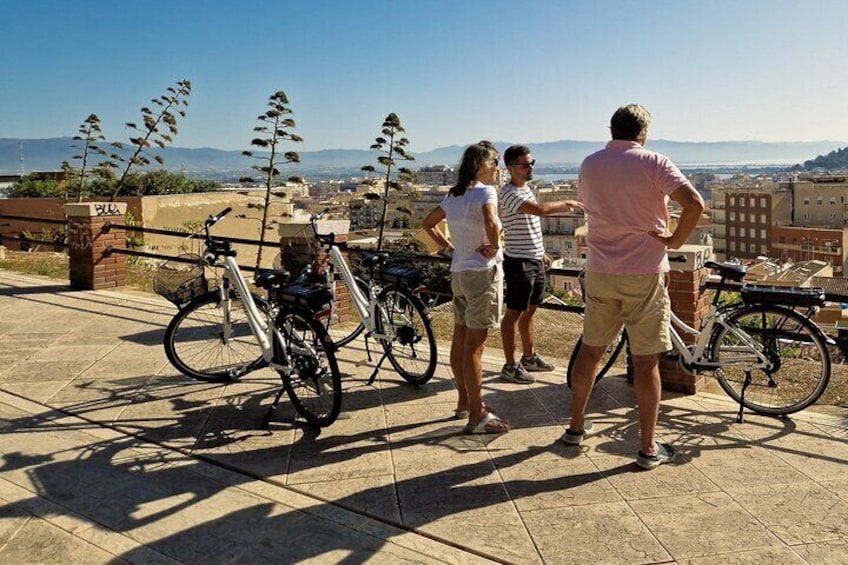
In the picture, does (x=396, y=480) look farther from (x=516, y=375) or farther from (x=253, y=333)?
(x=516, y=375)

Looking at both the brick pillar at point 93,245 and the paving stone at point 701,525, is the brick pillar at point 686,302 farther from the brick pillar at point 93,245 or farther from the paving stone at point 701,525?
the brick pillar at point 93,245

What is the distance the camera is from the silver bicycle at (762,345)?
4.12 m

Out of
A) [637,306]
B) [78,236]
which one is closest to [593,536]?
[637,306]

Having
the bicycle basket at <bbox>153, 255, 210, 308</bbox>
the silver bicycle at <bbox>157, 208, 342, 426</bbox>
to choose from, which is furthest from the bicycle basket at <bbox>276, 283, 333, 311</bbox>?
the bicycle basket at <bbox>153, 255, 210, 308</bbox>

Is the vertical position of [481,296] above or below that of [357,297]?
above

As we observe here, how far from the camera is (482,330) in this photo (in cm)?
397

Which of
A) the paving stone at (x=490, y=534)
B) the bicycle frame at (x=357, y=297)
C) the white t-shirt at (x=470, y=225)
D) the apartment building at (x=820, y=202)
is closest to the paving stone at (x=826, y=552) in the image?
the paving stone at (x=490, y=534)

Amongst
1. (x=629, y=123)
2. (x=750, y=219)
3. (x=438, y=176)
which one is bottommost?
(x=629, y=123)

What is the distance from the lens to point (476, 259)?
3.97 meters

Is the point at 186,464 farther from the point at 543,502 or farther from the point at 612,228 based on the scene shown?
the point at 612,228

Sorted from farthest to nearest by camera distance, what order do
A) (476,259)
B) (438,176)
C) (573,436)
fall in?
(438,176)
(476,259)
(573,436)

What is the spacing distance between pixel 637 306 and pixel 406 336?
185 centimetres

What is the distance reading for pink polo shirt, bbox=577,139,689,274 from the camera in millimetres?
3303

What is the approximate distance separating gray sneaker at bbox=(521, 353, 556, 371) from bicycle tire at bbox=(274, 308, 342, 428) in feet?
5.65
